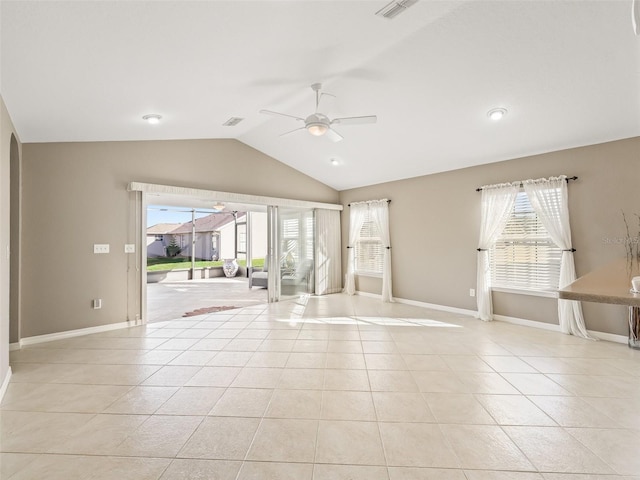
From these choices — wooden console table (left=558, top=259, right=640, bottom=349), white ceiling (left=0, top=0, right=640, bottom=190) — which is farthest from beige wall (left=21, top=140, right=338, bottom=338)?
wooden console table (left=558, top=259, right=640, bottom=349)

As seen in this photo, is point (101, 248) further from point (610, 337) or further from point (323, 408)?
point (610, 337)

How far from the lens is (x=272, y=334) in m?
4.35

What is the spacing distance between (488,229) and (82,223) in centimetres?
607

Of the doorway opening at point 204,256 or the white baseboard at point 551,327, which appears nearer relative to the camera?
the white baseboard at point 551,327

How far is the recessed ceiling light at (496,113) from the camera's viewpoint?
3.74 metres

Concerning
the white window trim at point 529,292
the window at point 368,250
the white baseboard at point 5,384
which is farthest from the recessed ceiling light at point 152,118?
the white window trim at point 529,292

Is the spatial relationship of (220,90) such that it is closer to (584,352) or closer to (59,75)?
(59,75)

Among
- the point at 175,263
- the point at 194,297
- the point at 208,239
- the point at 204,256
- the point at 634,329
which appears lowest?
the point at 194,297

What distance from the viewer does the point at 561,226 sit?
4.27 metres

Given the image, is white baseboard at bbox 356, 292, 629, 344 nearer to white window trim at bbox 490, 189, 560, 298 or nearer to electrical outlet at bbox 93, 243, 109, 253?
white window trim at bbox 490, 189, 560, 298

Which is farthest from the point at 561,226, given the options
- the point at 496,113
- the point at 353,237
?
the point at 353,237

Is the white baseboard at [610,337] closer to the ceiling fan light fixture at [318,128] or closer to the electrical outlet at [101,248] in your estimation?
the ceiling fan light fixture at [318,128]

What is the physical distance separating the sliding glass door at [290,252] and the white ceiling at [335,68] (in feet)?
8.21

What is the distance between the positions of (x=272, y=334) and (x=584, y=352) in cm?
379
